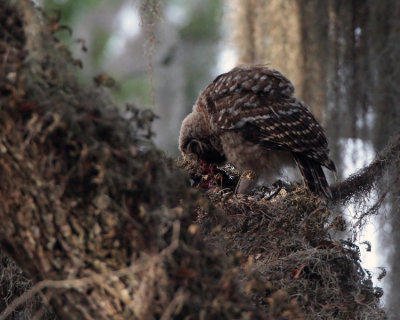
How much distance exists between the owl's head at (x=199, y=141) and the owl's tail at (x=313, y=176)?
1.70 ft

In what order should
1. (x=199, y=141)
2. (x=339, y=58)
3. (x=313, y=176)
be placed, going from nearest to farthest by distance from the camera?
(x=313, y=176), (x=199, y=141), (x=339, y=58)

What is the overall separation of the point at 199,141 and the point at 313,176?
2.36 ft

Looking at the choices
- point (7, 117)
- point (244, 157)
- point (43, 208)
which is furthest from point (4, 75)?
point (244, 157)

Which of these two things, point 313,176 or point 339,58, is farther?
point 339,58

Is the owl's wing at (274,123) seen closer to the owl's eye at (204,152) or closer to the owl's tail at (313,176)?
the owl's tail at (313,176)

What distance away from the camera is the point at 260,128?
359cm

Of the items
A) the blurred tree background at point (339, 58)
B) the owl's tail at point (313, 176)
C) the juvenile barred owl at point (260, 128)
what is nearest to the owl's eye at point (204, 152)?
the juvenile barred owl at point (260, 128)

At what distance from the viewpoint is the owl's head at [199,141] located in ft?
12.8

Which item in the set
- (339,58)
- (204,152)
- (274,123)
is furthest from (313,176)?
(339,58)

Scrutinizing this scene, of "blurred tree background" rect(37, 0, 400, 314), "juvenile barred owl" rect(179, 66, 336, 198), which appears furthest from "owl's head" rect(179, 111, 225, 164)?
"blurred tree background" rect(37, 0, 400, 314)

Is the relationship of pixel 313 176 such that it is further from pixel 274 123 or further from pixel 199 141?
pixel 199 141

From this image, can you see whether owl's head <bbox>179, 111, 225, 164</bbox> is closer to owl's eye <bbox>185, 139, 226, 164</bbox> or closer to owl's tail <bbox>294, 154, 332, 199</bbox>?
owl's eye <bbox>185, 139, 226, 164</bbox>

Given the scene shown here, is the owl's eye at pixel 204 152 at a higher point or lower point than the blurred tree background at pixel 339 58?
lower

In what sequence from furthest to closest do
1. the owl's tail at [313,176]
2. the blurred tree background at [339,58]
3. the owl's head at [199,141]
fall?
the blurred tree background at [339,58] → the owl's head at [199,141] → the owl's tail at [313,176]
